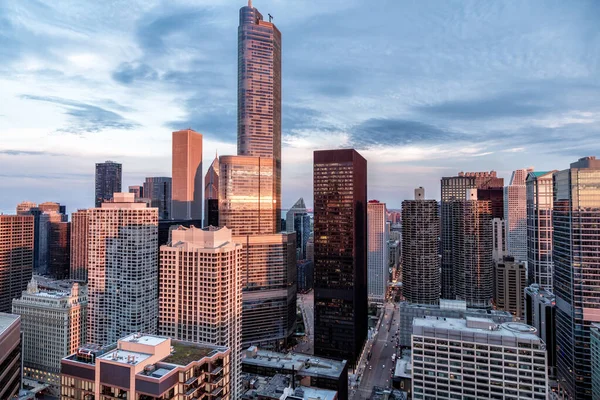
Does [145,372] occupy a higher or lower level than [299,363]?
higher

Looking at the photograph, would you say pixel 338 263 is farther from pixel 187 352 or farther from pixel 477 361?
pixel 187 352

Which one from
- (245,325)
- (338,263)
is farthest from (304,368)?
(245,325)

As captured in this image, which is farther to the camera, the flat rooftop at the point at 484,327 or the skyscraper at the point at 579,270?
the skyscraper at the point at 579,270

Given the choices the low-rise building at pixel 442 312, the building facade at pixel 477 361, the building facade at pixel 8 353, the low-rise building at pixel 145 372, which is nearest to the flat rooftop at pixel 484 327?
the building facade at pixel 477 361

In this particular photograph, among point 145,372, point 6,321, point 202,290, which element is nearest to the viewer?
point 145,372

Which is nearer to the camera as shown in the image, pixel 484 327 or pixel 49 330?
pixel 484 327

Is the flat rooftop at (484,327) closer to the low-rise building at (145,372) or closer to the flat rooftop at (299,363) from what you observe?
the flat rooftop at (299,363)

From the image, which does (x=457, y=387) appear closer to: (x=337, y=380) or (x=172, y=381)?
(x=337, y=380)
